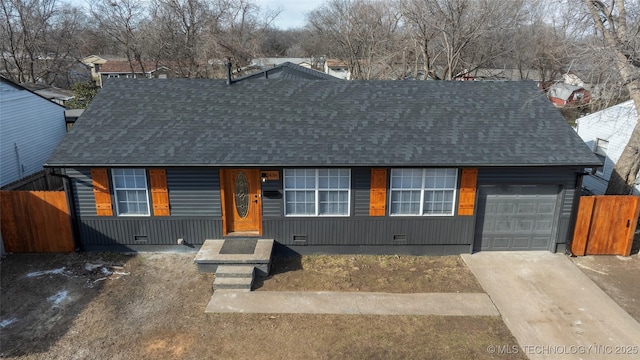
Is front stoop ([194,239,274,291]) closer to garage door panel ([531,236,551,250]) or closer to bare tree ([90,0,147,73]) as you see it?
garage door panel ([531,236,551,250])

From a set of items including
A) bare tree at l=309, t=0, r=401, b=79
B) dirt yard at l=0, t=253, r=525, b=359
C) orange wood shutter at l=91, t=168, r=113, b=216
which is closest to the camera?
dirt yard at l=0, t=253, r=525, b=359

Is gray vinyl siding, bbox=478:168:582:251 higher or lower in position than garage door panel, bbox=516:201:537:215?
higher

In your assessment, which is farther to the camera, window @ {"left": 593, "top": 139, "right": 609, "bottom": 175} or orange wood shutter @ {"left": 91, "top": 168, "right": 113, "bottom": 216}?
window @ {"left": 593, "top": 139, "right": 609, "bottom": 175}

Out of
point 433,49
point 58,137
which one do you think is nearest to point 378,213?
point 58,137

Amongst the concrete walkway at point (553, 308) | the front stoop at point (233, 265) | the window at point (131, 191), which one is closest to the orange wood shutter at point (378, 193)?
the concrete walkway at point (553, 308)

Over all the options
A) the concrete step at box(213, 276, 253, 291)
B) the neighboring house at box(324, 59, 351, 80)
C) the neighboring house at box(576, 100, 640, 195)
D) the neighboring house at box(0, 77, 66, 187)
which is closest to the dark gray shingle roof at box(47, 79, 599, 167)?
the concrete step at box(213, 276, 253, 291)

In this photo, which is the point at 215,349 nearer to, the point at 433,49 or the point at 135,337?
the point at 135,337

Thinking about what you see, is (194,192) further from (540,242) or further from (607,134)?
(607,134)
